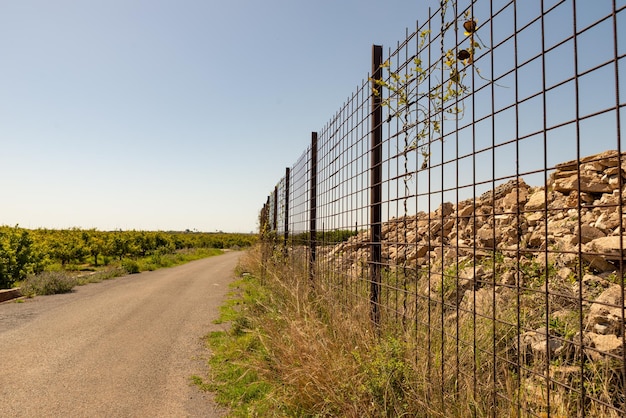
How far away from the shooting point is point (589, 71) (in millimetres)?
1808

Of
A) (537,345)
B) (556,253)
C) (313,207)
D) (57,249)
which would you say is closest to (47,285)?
(313,207)

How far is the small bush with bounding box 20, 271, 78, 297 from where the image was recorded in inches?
428

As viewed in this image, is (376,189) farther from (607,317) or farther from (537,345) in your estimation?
(607,317)

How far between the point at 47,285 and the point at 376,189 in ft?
33.7

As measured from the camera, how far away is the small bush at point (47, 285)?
10.9 m

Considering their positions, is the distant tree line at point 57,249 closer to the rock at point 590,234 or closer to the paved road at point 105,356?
the paved road at point 105,356

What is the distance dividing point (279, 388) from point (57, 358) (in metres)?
3.59

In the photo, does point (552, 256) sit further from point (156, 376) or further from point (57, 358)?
point (57, 358)

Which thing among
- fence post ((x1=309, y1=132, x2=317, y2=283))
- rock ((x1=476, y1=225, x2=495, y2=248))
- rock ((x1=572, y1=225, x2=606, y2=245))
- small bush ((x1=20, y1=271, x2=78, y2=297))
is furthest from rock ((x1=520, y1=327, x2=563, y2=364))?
small bush ((x1=20, y1=271, x2=78, y2=297))

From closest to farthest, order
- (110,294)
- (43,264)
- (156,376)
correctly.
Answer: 1. (156,376)
2. (110,294)
3. (43,264)

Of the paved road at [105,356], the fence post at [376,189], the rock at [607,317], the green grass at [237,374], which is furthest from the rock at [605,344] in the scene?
the paved road at [105,356]

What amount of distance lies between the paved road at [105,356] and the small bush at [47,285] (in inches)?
24.9

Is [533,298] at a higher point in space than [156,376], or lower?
higher

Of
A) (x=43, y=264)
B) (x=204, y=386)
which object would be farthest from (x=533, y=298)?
(x=43, y=264)
